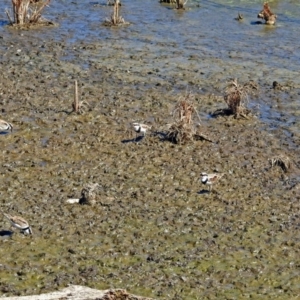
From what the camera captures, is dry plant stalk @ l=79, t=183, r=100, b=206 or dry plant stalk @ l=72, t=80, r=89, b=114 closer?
dry plant stalk @ l=79, t=183, r=100, b=206

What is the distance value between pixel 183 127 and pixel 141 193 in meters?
1.75

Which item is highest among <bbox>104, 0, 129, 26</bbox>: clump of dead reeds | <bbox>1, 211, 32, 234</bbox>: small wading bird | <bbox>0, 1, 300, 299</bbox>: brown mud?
<bbox>104, 0, 129, 26</bbox>: clump of dead reeds

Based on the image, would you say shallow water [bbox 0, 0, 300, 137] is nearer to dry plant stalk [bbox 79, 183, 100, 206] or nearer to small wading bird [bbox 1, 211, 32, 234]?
dry plant stalk [bbox 79, 183, 100, 206]

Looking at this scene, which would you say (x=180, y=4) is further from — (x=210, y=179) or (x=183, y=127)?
(x=210, y=179)

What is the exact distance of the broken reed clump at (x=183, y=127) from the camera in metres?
10.3

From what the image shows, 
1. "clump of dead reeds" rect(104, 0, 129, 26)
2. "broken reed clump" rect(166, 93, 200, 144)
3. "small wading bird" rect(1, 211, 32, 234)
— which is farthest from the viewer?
"clump of dead reeds" rect(104, 0, 129, 26)

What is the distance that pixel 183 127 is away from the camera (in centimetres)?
1030

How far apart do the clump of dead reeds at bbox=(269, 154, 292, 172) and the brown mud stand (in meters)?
0.07

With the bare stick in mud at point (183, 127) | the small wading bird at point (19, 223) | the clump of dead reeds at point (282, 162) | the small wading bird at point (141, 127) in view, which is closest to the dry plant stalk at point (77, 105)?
the small wading bird at point (141, 127)

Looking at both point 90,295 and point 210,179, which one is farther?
point 210,179

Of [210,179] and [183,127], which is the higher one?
[183,127]

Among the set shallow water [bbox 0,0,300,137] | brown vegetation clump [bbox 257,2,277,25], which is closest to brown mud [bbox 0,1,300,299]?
shallow water [bbox 0,0,300,137]

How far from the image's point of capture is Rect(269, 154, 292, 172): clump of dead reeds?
970 centimetres

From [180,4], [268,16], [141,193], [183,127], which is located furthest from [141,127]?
[180,4]
